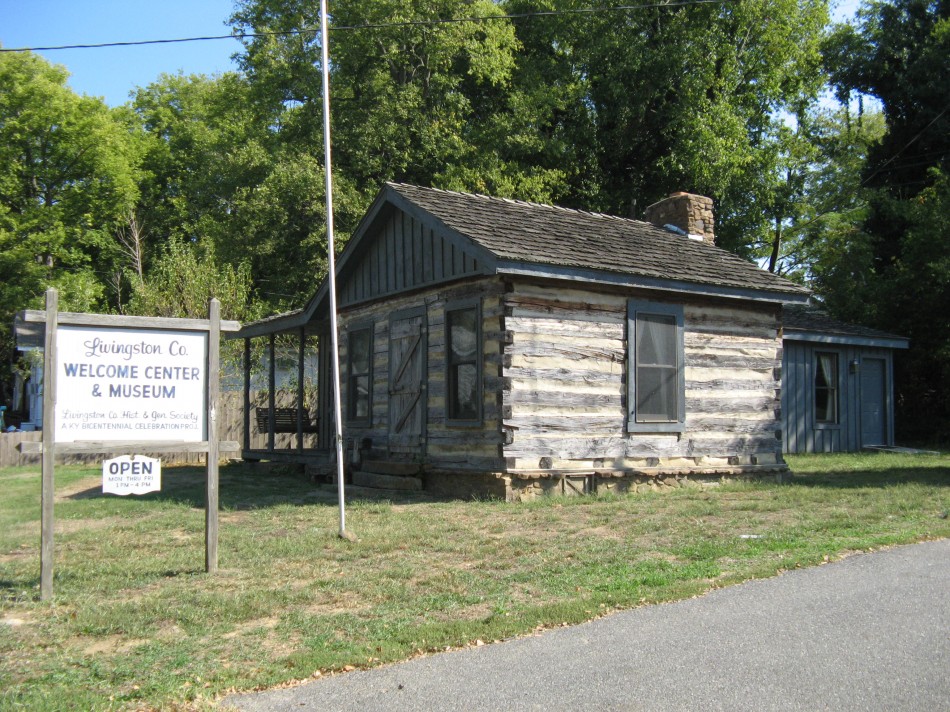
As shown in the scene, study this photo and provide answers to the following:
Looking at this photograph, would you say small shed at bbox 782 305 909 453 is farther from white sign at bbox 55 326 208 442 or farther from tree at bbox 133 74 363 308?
white sign at bbox 55 326 208 442

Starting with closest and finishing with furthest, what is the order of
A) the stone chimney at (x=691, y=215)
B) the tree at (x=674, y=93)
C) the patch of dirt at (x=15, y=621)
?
1. the patch of dirt at (x=15, y=621)
2. the stone chimney at (x=691, y=215)
3. the tree at (x=674, y=93)

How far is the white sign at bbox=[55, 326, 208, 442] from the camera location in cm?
770

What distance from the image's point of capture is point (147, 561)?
882 centimetres

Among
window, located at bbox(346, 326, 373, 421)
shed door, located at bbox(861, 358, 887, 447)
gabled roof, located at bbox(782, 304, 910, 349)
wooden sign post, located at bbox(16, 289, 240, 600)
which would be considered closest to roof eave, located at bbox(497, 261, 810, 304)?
window, located at bbox(346, 326, 373, 421)

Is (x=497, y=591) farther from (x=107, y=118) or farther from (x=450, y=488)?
(x=107, y=118)

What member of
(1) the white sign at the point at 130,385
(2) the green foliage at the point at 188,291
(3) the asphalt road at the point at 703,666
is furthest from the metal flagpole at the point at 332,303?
(2) the green foliage at the point at 188,291

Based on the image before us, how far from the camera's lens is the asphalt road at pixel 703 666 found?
15.9ft

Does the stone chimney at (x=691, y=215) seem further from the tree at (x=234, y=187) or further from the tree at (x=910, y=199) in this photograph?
the tree at (x=234, y=187)

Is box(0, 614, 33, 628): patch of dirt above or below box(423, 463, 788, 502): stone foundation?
below

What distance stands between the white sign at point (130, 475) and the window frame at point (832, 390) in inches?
727

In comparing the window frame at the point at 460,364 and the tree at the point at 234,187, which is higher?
the tree at the point at 234,187

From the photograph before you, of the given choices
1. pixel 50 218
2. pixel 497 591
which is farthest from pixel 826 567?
pixel 50 218

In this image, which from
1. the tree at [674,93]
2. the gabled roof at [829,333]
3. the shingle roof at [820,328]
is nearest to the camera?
the gabled roof at [829,333]

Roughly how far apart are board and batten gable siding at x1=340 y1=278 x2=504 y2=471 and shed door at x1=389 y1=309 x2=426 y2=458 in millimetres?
135
